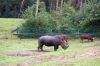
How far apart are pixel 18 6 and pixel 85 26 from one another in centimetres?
5295

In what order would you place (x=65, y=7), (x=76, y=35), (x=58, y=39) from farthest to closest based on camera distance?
(x=65, y=7) → (x=76, y=35) → (x=58, y=39)

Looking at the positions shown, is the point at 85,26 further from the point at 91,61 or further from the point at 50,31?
the point at 91,61

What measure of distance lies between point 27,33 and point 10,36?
8.73ft

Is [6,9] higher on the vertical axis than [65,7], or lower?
lower

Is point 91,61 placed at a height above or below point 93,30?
above

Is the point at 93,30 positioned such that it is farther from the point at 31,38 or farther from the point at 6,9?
the point at 6,9

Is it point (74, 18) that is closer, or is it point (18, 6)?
point (74, 18)

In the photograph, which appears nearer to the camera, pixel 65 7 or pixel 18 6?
pixel 65 7

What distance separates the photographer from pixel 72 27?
151ft

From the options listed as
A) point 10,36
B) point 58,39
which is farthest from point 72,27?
point 58,39

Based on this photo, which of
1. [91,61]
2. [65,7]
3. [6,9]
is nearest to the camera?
[91,61]

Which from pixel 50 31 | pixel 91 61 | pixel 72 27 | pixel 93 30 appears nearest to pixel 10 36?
pixel 50 31

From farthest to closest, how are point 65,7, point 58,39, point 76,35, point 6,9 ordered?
point 6,9 → point 65,7 → point 76,35 → point 58,39

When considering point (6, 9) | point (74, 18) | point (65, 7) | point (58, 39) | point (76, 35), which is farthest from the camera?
point (6, 9)
